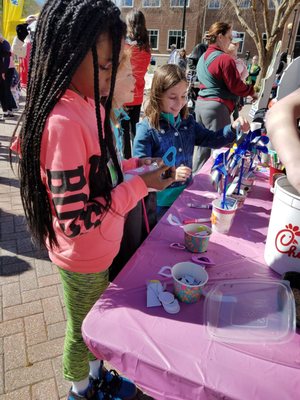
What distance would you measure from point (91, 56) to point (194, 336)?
0.88 metres

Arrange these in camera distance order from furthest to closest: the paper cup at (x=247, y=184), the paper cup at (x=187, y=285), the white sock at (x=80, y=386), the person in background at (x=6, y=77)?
1. the person in background at (x=6, y=77)
2. the paper cup at (x=247, y=184)
3. the white sock at (x=80, y=386)
4. the paper cup at (x=187, y=285)

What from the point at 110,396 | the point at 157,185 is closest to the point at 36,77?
the point at 157,185

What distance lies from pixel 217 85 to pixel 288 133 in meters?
3.07

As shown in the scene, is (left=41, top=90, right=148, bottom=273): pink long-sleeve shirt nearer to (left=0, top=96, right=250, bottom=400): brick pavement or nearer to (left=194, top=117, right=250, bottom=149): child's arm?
(left=0, top=96, right=250, bottom=400): brick pavement

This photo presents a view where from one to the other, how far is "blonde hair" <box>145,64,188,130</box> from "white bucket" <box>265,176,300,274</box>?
1.04m

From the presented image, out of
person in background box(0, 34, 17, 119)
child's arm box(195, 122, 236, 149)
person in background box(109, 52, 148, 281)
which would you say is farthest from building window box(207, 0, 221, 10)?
person in background box(109, 52, 148, 281)

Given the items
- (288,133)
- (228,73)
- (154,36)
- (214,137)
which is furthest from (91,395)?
A: (154,36)

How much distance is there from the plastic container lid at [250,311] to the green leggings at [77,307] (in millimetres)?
476

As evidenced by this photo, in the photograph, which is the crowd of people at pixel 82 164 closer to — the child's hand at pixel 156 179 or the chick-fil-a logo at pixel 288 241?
the child's hand at pixel 156 179

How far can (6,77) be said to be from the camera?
6.25m

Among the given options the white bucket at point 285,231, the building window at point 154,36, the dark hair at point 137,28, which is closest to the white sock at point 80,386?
the white bucket at point 285,231

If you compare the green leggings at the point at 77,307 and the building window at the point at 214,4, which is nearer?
the green leggings at the point at 77,307

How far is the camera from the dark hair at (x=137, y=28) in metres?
3.56

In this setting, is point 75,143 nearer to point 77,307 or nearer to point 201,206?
point 77,307
